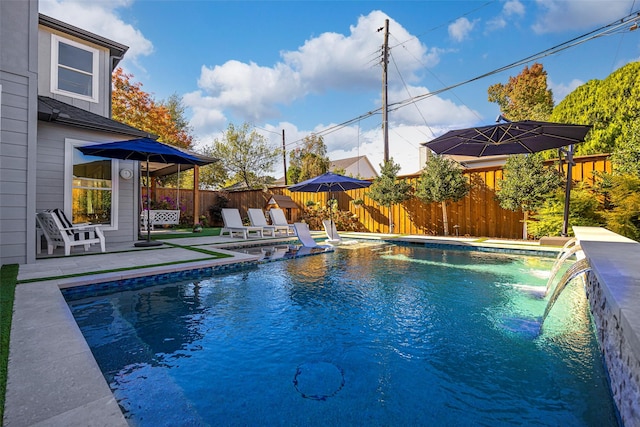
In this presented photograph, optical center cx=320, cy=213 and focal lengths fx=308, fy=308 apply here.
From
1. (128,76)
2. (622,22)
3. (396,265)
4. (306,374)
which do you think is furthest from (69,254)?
(128,76)

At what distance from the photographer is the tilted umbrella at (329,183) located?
957 centimetres

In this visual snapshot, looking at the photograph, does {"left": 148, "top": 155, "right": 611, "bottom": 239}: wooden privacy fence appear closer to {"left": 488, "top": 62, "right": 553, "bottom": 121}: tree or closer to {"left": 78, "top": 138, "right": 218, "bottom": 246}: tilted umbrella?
{"left": 78, "top": 138, "right": 218, "bottom": 246}: tilted umbrella

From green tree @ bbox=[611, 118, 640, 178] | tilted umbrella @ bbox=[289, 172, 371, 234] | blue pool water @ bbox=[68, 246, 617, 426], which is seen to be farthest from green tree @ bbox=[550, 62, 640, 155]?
blue pool water @ bbox=[68, 246, 617, 426]

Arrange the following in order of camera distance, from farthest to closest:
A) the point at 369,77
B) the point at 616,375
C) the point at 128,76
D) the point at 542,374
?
the point at 128,76, the point at 369,77, the point at 542,374, the point at 616,375

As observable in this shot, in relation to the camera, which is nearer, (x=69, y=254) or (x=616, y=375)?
(x=616, y=375)

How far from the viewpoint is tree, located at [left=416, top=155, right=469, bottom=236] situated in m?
10.0

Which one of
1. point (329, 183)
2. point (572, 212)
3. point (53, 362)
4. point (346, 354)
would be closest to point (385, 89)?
point (329, 183)

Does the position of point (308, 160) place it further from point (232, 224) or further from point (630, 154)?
point (630, 154)

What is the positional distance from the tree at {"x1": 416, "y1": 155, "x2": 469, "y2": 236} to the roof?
638 centimetres

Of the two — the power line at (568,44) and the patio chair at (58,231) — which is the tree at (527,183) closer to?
the power line at (568,44)

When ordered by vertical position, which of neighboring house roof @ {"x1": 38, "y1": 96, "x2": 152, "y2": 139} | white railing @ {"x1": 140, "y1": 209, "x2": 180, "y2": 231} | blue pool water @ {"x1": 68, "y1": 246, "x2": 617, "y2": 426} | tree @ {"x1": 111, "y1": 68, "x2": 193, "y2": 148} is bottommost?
blue pool water @ {"x1": 68, "y1": 246, "x2": 617, "y2": 426}

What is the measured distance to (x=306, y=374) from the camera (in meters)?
2.38

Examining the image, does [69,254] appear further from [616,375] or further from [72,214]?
[616,375]

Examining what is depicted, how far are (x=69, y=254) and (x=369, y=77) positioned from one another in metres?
15.4
